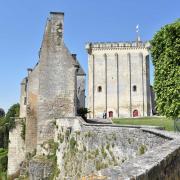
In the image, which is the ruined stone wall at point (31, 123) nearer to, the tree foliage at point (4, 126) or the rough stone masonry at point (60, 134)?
the rough stone masonry at point (60, 134)

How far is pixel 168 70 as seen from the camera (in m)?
22.0

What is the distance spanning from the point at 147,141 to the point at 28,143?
14.5m

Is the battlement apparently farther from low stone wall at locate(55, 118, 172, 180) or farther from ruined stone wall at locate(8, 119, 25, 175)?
low stone wall at locate(55, 118, 172, 180)

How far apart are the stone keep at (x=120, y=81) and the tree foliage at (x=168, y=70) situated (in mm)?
36606

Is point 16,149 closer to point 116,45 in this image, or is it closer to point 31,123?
point 31,123

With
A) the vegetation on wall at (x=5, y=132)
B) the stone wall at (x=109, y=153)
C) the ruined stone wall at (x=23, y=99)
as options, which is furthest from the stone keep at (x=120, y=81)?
the stone wall at (x=109, y=153)

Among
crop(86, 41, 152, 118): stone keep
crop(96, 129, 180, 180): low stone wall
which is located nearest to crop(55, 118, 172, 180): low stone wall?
crop(96, 129, 180, 180): low stone wall

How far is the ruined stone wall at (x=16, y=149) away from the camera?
27656mm

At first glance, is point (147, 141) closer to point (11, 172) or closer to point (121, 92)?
point (11, 172)

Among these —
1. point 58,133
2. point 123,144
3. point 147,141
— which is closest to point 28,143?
point 58,133

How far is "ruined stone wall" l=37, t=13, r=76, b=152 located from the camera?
23.6 meters

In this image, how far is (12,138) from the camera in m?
28.3

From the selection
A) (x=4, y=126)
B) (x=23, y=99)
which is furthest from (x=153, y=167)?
(x=4, y=126)

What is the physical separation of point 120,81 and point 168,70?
128 feet
